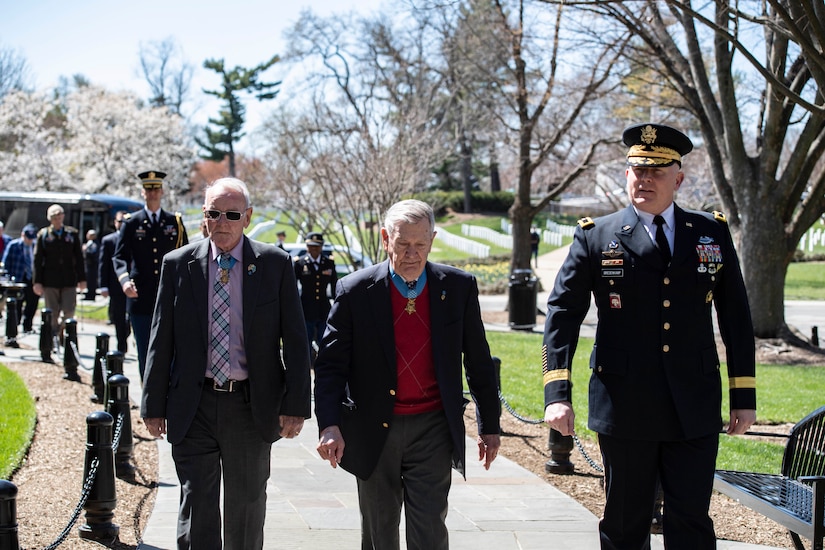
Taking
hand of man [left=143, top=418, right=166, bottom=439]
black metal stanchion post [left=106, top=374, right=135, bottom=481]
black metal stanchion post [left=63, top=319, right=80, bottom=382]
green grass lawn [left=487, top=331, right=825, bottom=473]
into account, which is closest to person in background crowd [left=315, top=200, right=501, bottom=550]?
hand of man [left=143, top=418, right=166, bottom=439]

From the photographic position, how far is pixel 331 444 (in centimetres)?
442

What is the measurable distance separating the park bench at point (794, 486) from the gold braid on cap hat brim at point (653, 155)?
1578 millimetres

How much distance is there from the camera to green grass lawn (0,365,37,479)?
25.2 feet

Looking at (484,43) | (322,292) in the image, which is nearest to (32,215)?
(484,43)

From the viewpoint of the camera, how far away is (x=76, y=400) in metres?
10.9

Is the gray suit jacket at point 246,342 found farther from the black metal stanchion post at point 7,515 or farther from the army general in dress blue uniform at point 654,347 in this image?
the army general in dress blue uniform at point 654,347

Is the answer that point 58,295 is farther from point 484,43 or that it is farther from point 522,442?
point 484,43

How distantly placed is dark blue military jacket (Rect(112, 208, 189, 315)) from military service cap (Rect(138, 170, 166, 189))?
0.28 metres

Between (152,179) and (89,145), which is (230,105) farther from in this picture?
(152,179)

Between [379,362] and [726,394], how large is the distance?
28.0 feet

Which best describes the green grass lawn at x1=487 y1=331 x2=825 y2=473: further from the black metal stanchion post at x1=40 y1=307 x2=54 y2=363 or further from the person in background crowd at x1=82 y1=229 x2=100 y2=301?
the person in background crowd at x1=82 y1=229 x2=100 y2=301

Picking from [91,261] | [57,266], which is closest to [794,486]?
[57,266]

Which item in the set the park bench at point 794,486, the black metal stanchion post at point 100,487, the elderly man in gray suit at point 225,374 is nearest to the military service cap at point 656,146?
the park bench at point 794,486

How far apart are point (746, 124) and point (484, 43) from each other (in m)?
7.42
